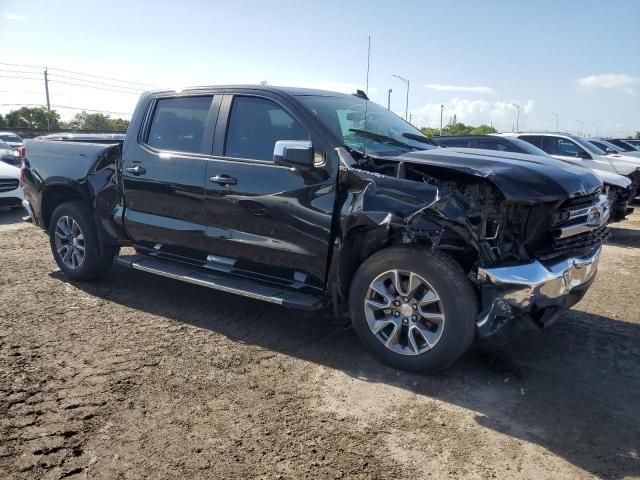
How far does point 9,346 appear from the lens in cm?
426

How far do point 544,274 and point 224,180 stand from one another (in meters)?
2.54

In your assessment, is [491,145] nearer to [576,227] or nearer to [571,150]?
[571,150]

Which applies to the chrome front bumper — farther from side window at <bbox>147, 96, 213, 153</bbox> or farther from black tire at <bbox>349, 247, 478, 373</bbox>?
side window at <bbox>147, 96, 213, 153</bbox>

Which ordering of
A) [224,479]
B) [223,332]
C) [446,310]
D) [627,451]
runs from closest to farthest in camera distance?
[224,479] → [627,451] → [446,310] → [223,332]

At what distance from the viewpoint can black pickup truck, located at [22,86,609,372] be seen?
11.7ft

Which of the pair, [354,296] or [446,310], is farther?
[354,296]

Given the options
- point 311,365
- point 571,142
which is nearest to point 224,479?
point 311,365

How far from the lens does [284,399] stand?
3.50 meters

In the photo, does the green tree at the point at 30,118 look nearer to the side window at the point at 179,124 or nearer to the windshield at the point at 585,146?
the windshield at the point at 585,146

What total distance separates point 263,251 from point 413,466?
6.98 feet

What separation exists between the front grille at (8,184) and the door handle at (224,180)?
779 cm

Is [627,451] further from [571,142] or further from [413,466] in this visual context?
[571,142]

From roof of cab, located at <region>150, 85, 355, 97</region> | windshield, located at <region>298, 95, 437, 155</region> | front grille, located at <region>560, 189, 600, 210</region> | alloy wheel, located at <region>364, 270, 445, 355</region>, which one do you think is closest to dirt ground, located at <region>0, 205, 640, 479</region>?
alloy wheel, located at <region>364, 270, 445, 355</region>

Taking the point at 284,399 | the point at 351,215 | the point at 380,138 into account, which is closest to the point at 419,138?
the point at 380,138
